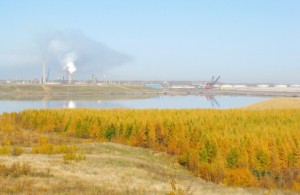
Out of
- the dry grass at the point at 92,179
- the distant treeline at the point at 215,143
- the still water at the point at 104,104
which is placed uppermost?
the dry grass at the point at 92,179

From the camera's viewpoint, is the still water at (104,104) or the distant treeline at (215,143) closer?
the distant treeline at (215,143)

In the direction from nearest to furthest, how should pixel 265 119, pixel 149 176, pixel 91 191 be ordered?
pixel 91 191
pixel 149 176
pixel 265 119

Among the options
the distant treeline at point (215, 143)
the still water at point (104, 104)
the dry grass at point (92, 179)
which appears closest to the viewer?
the dry grass at point (92, 179)

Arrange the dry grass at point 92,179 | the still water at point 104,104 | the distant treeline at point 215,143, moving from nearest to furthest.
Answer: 1. the dry grass at point 92,179
2. the distant treeline at point 215,143
3. the still water at point 104,104

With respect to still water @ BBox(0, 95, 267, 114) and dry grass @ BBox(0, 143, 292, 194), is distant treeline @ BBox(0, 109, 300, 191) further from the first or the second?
still water @ BBox(0, 95, 267, 114)

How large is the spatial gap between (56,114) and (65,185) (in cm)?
3322

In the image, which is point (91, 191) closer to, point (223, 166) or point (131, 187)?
point (131, 187)

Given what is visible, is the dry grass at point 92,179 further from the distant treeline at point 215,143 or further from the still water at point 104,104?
the still water at point 104,104

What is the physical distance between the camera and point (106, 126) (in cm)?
3844

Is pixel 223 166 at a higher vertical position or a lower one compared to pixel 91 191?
lower

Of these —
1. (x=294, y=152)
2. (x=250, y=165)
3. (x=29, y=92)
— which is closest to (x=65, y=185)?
(x=250, y=165)

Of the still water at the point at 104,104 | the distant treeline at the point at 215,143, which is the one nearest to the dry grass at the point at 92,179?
the distant treeline at the point at 215,143

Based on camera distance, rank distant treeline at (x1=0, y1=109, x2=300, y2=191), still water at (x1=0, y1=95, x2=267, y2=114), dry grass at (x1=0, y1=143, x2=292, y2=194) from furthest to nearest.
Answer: still water at (x1=0, y1=95, x2=267, y2=114) < distant treeline at (x1=0, y1=109, x2=300, y2=191) < dry grass at (x1=0, y1=143, x2=292, y2=194)

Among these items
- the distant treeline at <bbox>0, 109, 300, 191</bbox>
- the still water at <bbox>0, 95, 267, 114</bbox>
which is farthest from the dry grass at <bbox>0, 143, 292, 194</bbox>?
the still water at <bbox>0, 95, 267, 114</bbox>
